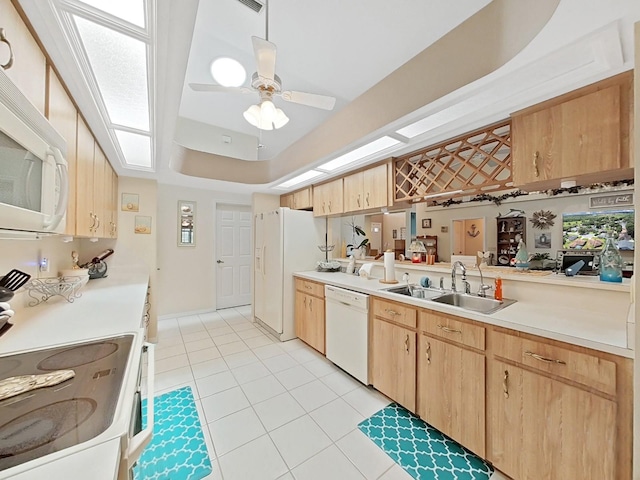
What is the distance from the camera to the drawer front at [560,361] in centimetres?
108

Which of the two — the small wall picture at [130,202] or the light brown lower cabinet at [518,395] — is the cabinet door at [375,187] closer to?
the light brown lower cabinet at [518,395]

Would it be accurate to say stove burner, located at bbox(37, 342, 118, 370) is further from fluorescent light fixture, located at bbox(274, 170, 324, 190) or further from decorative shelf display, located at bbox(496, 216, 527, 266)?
decorative shelf display, located at bbox(496, 216, 527, 266)

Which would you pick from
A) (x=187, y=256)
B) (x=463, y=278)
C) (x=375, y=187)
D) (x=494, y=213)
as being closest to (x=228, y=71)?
(x=375, y=187)

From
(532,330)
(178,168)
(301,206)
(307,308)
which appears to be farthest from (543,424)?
(178,168)

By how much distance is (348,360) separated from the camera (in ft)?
7.98

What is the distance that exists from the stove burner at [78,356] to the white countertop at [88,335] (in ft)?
0.28

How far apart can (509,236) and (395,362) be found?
17.3 feet

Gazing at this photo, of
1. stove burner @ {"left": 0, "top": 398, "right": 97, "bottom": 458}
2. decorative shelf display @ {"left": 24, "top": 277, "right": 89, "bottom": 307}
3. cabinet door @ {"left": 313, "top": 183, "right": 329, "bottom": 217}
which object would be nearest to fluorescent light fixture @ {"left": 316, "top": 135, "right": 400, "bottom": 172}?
cabinet door @ {"left": 313, "top": 183, "right": 329, "bottom": 217}

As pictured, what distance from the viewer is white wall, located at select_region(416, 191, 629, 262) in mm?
4922

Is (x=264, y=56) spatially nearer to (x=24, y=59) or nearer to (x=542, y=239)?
(x=24, y=59)

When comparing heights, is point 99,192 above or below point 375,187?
below

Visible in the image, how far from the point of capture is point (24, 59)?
91 cm

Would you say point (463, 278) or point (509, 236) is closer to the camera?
point (463, 278)

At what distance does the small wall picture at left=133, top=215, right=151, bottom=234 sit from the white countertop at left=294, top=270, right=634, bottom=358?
10.9 ft
